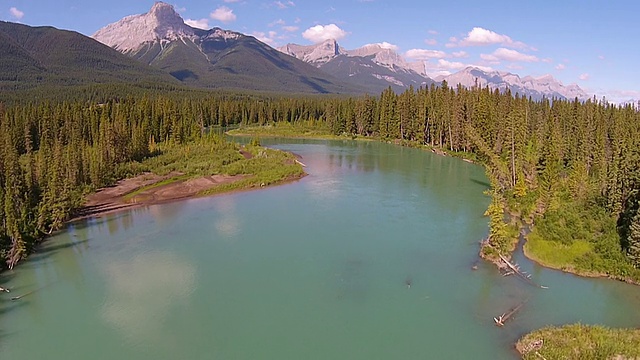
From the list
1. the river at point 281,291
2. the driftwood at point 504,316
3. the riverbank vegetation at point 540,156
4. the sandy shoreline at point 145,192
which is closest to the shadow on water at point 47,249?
the river at point 281,291

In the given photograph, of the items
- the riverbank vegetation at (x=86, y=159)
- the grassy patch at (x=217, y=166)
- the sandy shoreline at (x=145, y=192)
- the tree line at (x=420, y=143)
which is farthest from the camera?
the grassy patch at (x=217, y=166)

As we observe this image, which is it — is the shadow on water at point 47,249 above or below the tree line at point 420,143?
below

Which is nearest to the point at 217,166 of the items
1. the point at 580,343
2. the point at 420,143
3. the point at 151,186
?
the point at 151,186

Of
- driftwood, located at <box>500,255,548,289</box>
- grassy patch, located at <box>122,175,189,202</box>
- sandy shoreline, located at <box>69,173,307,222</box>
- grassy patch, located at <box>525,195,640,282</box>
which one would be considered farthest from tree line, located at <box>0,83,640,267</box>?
grassy patch, located at <box>122,175,189,202</box>

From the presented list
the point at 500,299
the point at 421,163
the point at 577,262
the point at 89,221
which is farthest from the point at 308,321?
the point at 421,163

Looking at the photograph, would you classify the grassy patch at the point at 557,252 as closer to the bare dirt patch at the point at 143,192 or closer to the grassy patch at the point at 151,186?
the bare dirt patch at the point at 143,192

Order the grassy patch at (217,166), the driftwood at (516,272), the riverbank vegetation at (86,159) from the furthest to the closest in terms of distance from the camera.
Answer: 1. the grassy patch at (217,166)
2. the riverbank vegetation at (86,159)
3. the driftwood at (516,272)

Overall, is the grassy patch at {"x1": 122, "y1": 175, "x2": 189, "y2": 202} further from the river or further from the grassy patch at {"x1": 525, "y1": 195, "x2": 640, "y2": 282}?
the grassy patch at {"x1": 525, "y1": 195, "x2": 640, "y2": 282}
